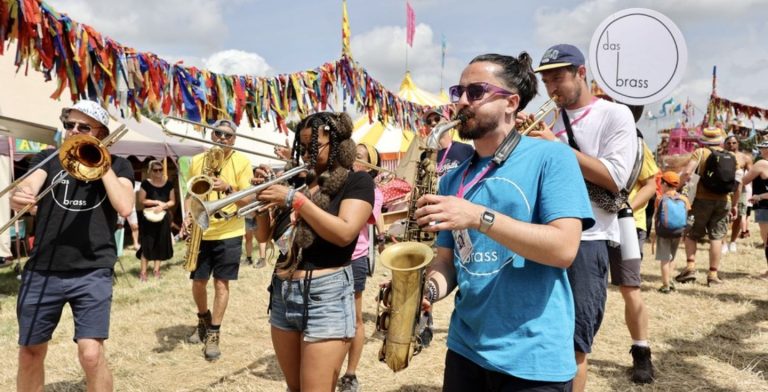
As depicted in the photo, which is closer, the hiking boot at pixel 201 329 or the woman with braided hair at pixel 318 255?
the woman with braided hair at pixel 318 255

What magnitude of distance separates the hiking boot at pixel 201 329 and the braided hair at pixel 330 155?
→ 2.81m

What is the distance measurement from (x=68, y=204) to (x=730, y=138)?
363 inches

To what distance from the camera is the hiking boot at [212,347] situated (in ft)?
15.9

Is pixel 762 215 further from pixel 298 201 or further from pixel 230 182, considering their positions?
pixel 298 201

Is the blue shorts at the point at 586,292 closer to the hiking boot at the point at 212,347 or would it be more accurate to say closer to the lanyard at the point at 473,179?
the lanyard at the point at 473,179

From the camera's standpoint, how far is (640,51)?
11.8 ft

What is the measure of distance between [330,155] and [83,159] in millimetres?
1440

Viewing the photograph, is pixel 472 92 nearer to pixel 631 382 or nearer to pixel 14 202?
pixel 14 202

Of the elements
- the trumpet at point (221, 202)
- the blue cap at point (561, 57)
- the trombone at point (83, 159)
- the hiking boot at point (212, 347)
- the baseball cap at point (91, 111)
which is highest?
the blue cap at point (561, 57)

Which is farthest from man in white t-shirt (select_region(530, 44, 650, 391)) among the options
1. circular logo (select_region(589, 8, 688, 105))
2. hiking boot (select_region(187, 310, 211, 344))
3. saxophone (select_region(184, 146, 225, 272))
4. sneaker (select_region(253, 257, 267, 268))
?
A: sneaker (select_region(253, 257, 267, 268))

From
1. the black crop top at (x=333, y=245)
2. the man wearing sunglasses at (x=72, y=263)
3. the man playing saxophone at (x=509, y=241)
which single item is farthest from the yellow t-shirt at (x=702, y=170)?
the man wearing sunglasses at (x=72, y=263)

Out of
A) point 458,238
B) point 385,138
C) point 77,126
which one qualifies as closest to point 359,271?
point 77,126

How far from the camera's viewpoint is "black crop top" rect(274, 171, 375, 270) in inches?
111

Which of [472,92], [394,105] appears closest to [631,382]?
[472,92]
